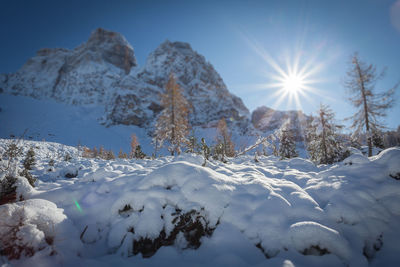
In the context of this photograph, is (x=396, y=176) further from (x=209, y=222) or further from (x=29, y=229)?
(x=29, y=229)

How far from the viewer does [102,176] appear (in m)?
3.87

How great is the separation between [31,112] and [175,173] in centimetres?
7936

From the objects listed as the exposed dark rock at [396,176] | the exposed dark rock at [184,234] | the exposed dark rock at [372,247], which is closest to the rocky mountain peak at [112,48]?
the exposed dark rock at [184,234]

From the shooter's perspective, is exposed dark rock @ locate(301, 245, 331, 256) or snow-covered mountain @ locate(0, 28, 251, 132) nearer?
exposed dark rock @ locate(301, 245, 331, 256)

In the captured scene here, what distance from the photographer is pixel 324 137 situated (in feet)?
36.2

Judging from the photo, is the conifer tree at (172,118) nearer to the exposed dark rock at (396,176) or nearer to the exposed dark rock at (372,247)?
the exposed dark rock at (396,176)

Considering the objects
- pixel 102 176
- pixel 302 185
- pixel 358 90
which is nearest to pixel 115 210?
Result: pixel 102 176

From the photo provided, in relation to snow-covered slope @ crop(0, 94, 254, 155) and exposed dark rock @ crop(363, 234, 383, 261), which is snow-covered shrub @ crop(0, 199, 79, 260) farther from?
snow-covered slope @ crop(0, 94, 254, 155)

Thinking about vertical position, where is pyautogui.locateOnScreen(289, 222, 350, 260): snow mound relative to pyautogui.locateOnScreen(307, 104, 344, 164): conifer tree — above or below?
below

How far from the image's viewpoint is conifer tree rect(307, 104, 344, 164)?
10633mm

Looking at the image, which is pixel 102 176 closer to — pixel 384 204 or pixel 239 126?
pixel 384 204

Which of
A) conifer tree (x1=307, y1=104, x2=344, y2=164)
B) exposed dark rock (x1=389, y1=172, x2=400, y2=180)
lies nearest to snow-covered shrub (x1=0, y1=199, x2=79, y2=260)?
exposed dark rock (x1=389, y1=172, x2=400, y2=180)

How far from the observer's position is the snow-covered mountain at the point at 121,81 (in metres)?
67.9

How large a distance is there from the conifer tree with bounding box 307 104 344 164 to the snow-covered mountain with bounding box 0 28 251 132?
56.9m
